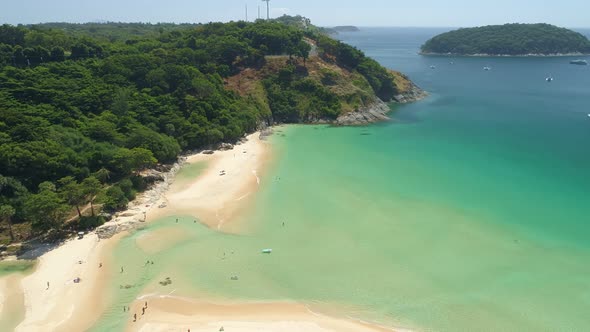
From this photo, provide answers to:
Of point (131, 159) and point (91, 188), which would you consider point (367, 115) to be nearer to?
point (131, 159)

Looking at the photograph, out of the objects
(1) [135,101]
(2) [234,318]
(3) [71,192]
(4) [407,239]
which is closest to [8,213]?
(3) [71,192]

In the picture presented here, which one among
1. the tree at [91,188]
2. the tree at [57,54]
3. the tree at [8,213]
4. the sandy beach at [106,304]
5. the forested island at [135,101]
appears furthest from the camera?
the tree at [57,54]

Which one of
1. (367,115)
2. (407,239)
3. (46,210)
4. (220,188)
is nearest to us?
(46,210)

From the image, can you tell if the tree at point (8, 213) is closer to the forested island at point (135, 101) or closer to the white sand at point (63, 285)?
the forested island at point (135, 101)

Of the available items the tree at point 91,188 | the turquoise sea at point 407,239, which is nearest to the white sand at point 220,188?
the turquoise sea at point 407,239

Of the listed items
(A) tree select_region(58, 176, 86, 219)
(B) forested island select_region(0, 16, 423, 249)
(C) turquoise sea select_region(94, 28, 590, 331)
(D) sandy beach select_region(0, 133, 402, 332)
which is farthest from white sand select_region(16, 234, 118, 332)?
(A) tree select_region(58, 176, 86, 219)

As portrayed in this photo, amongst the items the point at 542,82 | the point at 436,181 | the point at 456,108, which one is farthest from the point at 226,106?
the point at 542,82
